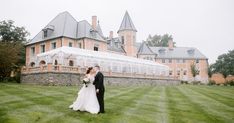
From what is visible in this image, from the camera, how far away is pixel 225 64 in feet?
228

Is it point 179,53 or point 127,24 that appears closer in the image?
point 127,24

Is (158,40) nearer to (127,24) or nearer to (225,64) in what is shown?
(225,64)

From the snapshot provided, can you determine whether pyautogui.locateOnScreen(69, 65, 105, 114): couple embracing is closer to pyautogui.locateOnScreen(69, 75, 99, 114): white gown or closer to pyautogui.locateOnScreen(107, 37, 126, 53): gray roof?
pyautogui.locateOnScreen(69, 75, 99, 114): white gown

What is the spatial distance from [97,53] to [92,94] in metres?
26.7

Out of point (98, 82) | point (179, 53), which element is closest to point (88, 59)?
point (98, 82)

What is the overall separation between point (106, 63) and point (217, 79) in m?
40.0

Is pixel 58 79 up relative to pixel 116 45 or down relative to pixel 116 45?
down

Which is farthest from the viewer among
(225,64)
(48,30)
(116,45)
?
(225,64)

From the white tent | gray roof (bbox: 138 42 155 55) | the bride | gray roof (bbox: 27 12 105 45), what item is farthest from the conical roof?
the bride

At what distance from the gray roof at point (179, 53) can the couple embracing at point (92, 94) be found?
61674 mm

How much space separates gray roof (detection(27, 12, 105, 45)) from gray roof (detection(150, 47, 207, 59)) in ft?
96.5

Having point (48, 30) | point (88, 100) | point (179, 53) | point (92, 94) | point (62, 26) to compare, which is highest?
point (62, 26)

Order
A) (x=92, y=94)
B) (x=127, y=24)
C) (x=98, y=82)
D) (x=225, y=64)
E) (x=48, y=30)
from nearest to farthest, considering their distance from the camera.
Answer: (x=98, y=82), (x=92, y=94), (x=48, y=30), (x=127, y=24), (x=225, y=64)

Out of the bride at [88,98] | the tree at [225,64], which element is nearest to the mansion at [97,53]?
the tree at [225,64]
